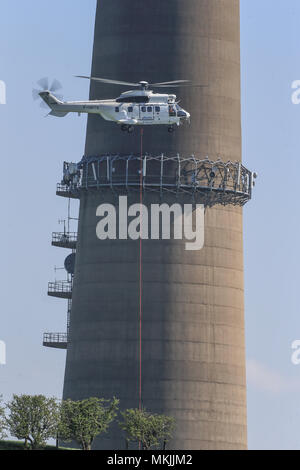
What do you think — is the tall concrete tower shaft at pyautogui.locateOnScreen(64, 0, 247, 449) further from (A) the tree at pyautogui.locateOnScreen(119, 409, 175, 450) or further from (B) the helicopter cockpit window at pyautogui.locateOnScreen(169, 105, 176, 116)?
(B) the helicopter cockpit window at pyautogui.locateOnScreen(169, 105, 176, 116)

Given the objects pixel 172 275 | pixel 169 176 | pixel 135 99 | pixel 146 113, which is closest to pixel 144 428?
pixel 172 275

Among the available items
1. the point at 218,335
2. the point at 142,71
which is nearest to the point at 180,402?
the point at 218,335

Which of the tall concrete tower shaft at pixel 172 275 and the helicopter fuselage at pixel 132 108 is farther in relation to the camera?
the tall concrete tower shaft at pixel 172 275

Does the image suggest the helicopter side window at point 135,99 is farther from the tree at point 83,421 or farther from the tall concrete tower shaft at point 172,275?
the tree at point 83,421

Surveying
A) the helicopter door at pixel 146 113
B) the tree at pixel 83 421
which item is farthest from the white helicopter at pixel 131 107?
the tree at pixel 83 421

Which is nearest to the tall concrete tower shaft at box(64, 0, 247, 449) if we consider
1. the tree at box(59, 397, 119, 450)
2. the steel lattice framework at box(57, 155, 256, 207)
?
the steel lattice framework at box(57, 155, 256, 207)
